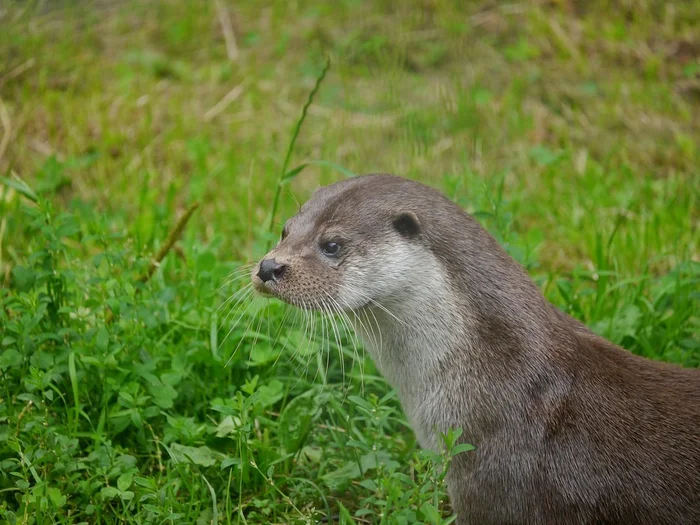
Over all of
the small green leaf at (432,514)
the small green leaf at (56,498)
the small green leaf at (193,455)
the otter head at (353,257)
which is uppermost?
the otter head at (353,257)

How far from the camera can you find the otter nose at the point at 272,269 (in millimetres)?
2523

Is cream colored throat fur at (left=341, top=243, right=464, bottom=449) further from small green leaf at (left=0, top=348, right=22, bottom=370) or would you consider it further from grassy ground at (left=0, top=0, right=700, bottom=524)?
small green leaf at (left=0, top=348, right=22, bottom=370)

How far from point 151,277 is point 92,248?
0.65m

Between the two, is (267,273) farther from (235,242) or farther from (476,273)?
(235,242)

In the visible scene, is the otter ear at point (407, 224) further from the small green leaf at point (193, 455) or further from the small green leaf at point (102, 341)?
the small green leaf at point (102, 341)

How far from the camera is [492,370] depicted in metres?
2.46

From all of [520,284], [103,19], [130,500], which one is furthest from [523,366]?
[103,19]

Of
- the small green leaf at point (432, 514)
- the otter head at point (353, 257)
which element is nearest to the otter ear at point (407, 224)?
the otter head at point (353, 257)

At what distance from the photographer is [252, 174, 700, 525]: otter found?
235cm

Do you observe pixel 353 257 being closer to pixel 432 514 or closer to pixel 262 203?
pixel 432 514

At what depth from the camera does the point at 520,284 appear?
2.51 m

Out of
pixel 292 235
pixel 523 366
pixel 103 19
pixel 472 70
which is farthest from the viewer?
pixel 103 19

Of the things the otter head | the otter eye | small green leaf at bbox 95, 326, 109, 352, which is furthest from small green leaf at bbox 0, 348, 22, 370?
the otter eye

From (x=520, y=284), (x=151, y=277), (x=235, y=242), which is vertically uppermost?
(x=520, y=284)
